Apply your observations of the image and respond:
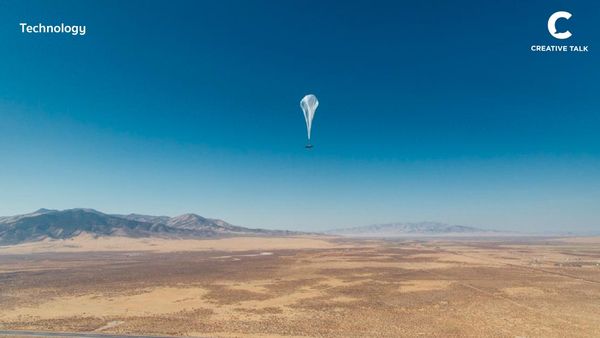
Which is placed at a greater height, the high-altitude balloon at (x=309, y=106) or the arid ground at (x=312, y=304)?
the high-altitude balloon at (x=309, y=106)

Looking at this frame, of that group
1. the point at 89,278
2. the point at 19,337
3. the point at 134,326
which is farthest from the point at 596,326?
the point at 89,278

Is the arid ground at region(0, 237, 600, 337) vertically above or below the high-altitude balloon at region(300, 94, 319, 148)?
below

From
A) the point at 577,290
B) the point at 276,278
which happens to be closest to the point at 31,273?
the point at 276,278

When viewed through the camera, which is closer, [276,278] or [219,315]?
[219,315]

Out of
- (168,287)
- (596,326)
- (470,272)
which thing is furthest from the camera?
(470,272)

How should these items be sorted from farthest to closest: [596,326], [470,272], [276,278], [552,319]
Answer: [470,272] < [276,278] < [552,319] < [596,326]

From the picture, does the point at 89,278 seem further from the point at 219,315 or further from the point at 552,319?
the point at 552,319

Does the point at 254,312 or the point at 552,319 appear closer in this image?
the point at 552,319

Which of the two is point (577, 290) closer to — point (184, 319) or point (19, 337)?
point (184, 319)

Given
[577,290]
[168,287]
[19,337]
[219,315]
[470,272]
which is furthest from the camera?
[470,272]

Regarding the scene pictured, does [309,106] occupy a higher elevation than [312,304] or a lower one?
higher
